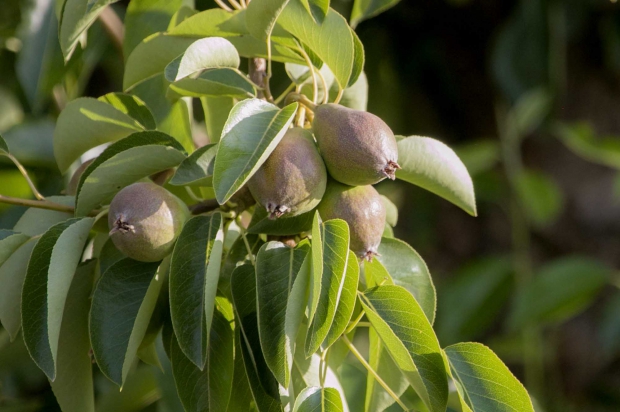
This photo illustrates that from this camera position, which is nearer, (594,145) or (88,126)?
(88,126)

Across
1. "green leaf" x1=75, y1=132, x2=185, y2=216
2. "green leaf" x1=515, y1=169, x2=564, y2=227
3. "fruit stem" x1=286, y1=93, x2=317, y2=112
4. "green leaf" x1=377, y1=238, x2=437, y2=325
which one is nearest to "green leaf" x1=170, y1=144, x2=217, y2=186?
"green leaf" x1=75, y1=132, x2=185, y2=216

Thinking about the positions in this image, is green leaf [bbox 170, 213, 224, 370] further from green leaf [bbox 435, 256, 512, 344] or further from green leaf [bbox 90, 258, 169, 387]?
green leaf [bbox 435, 256, 512, 344]

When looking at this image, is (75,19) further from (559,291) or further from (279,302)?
(559,291)

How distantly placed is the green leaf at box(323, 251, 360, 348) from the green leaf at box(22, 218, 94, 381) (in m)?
0.28

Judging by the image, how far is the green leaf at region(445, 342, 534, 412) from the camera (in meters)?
0.74

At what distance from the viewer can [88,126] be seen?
894mm

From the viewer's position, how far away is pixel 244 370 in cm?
81

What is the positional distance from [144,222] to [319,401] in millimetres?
268

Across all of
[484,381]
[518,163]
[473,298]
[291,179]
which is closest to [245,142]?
[291,179]

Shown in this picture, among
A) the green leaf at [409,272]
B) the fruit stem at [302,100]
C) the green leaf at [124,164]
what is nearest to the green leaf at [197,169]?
the green leaf at [124,164]

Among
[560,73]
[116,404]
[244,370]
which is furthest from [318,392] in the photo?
[560,73]

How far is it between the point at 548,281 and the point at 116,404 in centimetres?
127

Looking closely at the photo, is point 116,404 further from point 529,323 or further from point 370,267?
point 529,323

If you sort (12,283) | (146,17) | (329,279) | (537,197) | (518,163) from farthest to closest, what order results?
(518,163) < (537,197) < (146,17) < (12,283) < (329,279)
